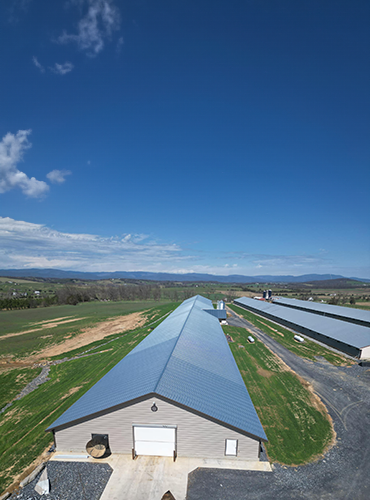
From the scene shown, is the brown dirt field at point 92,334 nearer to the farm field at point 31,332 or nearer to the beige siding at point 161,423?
the farm field at point 31,332

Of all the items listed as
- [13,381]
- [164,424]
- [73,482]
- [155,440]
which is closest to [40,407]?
[13,381]

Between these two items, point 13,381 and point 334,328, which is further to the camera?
point 334,328

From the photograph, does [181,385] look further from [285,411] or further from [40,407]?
[40,407]

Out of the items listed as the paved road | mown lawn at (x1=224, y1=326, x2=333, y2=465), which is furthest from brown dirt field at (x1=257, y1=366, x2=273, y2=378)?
the paved road

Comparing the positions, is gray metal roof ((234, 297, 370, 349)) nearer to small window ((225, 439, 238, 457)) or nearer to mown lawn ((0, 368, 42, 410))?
small window ((225, 439, 238, 457))

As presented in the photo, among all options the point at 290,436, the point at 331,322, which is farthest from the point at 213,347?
the point at 331,322
